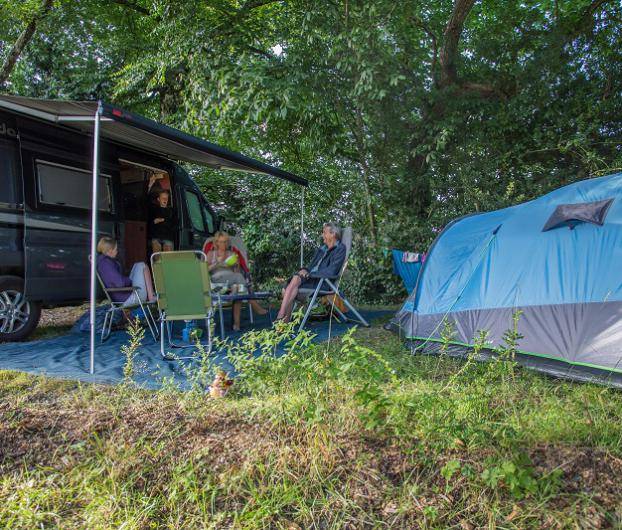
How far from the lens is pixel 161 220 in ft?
24.2

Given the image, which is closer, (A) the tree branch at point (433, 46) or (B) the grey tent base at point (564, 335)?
(B) the grey tent base at point (564, 335)

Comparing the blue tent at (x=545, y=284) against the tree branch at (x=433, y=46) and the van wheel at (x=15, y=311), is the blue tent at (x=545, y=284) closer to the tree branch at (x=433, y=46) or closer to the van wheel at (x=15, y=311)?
the van wheel at (x=15, y=311)

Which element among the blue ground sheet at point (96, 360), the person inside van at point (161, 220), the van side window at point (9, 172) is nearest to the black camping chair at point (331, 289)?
the blue ground sheet at point (96, 360)

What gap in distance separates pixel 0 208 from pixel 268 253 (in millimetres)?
6145

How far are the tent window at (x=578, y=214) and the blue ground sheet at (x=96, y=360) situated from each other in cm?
196

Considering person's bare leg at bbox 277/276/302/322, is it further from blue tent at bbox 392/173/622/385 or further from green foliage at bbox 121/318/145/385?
green foliage at bbox 121/318/145/385

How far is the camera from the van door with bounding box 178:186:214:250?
755 cm

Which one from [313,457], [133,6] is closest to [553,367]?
[313,457]

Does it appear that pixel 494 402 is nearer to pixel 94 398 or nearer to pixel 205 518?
pixel 205 518

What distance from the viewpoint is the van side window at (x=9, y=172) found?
502 centimetres

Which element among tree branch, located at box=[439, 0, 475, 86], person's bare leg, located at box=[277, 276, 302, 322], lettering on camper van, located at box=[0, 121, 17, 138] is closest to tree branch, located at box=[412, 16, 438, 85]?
tree branch, located at box=[439, 0, 475, 86]

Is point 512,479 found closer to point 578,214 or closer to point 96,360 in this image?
point 578,214

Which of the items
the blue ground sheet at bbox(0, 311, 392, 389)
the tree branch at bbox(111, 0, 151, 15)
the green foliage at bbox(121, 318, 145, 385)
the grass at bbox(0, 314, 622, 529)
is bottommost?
the grass at bbox(0, 314, 622, 529)

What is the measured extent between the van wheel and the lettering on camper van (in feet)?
4.33
